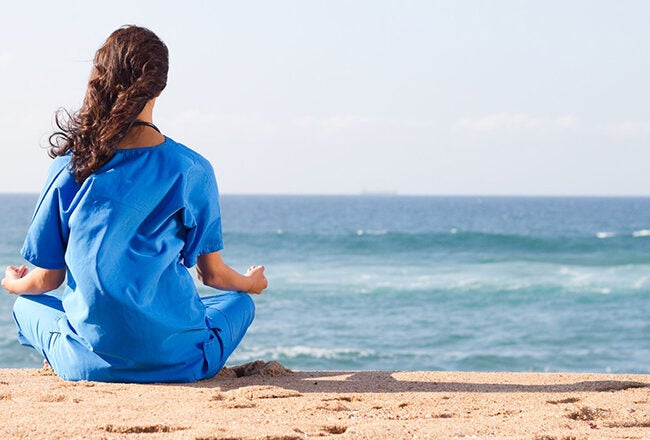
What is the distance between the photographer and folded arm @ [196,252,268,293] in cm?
333

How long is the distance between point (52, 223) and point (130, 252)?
0.34 metres

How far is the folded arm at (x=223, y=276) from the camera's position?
3332 mm

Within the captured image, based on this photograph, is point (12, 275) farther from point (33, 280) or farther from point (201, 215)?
point (201, 215)

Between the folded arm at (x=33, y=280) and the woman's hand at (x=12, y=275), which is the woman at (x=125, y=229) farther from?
the woman's hand at (x=12, y=275)

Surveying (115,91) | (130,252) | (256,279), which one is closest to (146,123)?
(115,91)

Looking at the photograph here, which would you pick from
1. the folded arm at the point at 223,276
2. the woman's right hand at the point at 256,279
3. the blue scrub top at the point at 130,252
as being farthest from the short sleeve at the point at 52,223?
the woman's right hand at the point at 256,279

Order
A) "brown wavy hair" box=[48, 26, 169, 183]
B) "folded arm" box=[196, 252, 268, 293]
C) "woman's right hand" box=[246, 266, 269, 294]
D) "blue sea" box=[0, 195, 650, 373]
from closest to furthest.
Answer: "brown wavy hair" box=[48, 26, 169, 183] < "folded arm" box=[196, 252, 268, 293] < "woman's right hand" box=[246, 266, 269, 294] < "blue sea" box=[0, 195, 650, 373]

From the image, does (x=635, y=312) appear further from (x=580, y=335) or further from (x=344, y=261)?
(x=344, y=261)

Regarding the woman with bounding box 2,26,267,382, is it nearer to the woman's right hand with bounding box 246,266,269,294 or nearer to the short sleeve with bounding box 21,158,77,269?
the short sleeve with bounding box 21,158,77,269

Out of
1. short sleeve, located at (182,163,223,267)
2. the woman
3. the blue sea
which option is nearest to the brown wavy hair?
the woman

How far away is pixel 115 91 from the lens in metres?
3.05

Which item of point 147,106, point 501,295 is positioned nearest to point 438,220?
point 501,295

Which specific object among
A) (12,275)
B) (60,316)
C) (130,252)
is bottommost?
(60,316)

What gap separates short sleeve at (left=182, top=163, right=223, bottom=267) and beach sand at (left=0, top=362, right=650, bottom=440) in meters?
0.54
